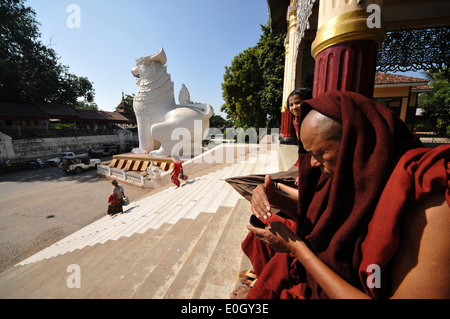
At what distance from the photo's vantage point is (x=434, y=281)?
1.90ft

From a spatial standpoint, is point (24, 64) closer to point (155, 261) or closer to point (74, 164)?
point (74, 164)

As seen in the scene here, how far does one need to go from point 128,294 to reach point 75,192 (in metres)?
9.22

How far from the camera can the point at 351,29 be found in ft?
5.43

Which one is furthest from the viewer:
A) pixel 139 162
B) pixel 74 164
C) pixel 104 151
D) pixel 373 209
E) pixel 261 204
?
pixel 104 151

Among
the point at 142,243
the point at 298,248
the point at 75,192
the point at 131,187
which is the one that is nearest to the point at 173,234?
the point at 142,243

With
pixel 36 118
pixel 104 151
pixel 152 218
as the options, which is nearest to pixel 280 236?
pixel 152 218

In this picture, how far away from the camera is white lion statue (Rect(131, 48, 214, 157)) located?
27.9ft

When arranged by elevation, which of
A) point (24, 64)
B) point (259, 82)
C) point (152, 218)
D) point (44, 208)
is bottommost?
point (44, 208)

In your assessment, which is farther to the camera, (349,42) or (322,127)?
(349,42)

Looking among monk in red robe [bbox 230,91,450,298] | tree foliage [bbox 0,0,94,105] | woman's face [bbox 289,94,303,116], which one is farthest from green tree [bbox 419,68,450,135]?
tree foliage [bbox 0,0,94,105]

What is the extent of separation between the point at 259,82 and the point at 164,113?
9.08 meters

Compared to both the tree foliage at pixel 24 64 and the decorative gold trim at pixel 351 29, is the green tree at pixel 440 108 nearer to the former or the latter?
the decorative gold trim at pixel 351 29

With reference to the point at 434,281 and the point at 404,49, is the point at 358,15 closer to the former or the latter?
the point at 434,281

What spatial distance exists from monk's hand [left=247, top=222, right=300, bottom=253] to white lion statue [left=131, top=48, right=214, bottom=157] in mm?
7844
